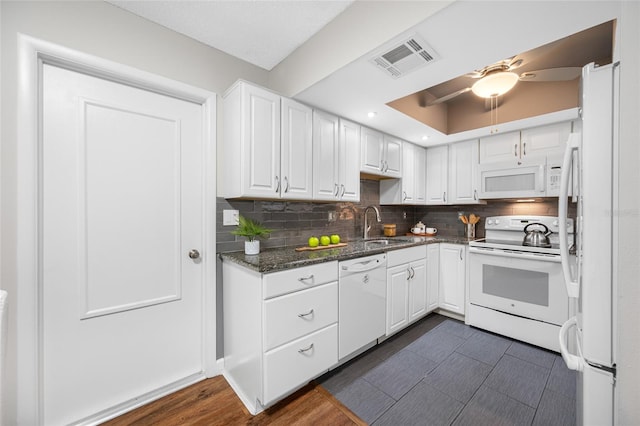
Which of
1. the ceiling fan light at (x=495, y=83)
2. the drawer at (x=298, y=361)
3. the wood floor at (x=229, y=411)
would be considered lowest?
the wood floor at (x=229, y=411)

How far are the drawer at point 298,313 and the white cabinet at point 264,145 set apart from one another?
2.56 feet

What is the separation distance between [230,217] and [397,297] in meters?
1.73

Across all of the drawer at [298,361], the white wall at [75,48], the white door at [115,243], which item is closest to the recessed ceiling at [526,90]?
the white wall at [75,48]

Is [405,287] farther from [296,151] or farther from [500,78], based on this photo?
[500,78]

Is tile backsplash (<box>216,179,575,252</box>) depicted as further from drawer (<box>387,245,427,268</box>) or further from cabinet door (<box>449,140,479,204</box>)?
drawer (<box>387,245,427,268</box>)

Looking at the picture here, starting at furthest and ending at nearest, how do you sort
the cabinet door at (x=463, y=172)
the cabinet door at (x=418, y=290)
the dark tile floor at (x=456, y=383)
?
the cabinet door at (x=463, y=172)
the cabinet door at (x=418, y=290)
the dark tile floor at (x=456, y=383)

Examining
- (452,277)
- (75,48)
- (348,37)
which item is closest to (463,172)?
(452,277)

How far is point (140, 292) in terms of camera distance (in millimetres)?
1723

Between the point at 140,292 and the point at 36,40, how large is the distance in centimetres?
154

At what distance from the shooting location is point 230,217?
82.2 inches

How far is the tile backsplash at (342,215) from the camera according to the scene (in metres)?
2.18

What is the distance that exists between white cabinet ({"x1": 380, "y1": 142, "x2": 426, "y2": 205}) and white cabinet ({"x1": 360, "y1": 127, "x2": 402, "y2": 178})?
0.47ft

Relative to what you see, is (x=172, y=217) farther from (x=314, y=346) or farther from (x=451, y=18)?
(x=451, y=18)

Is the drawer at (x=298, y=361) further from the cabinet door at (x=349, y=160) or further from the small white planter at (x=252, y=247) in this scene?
the cabinet door at (x=349, y=160)
